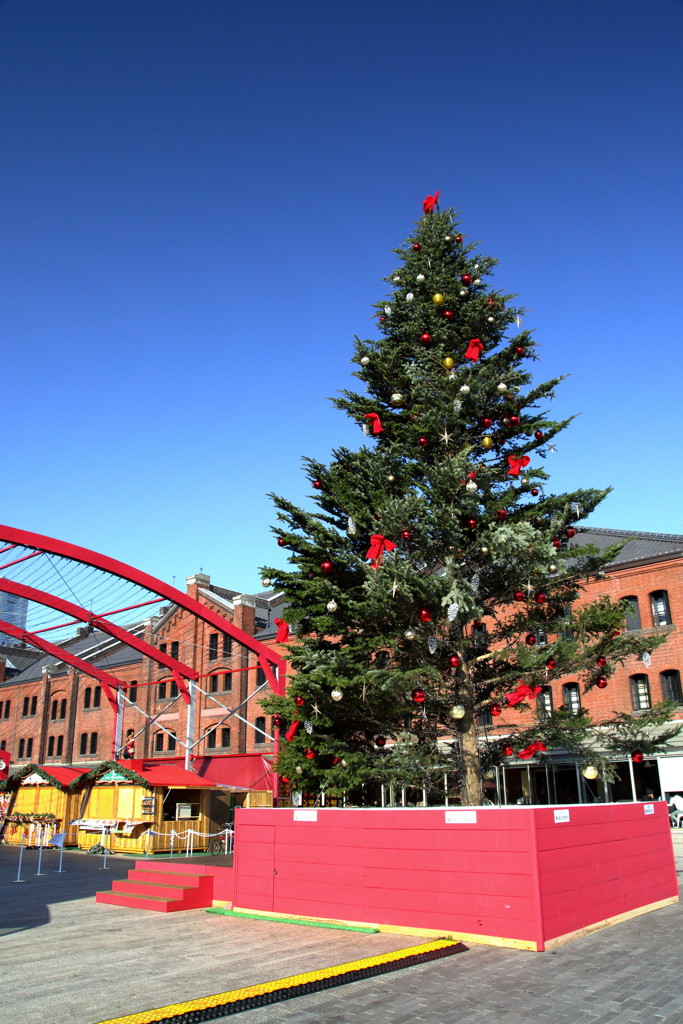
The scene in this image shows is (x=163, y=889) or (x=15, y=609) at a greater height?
(x=15, y=609)

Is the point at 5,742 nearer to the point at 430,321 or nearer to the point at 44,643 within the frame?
the point at 44,643

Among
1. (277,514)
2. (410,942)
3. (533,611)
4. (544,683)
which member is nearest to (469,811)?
(410,942)

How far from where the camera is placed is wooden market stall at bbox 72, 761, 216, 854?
82.5ft

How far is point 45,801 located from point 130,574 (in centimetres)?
1292

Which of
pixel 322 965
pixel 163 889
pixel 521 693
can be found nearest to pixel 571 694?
pixel 521 693

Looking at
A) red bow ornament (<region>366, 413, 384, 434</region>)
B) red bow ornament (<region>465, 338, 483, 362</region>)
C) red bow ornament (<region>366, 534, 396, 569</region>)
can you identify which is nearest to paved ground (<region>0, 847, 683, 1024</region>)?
red bow ornament (<region>366, 534, 396, 569</region>)

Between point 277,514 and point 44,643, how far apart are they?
17864 millimetres

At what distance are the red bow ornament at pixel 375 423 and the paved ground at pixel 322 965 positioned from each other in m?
8.91

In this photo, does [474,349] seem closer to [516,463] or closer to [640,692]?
[516,463]

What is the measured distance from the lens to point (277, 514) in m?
15.6

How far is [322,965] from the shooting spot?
27.1 ft

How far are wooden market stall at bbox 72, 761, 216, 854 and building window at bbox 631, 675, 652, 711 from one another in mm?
16068

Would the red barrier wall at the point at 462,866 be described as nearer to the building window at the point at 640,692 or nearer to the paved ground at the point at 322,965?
the paved ground at the point at 322,965

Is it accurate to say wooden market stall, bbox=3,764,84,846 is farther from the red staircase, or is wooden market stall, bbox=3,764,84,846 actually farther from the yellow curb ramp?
the yellow curb ramp
